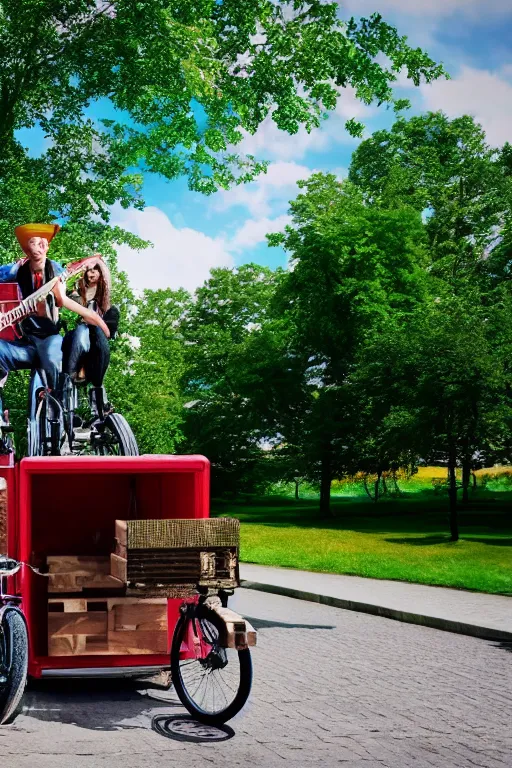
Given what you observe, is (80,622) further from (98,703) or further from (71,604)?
(98,703)

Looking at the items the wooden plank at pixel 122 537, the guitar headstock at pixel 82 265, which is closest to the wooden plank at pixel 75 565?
the wooden plank at pixel 122 537

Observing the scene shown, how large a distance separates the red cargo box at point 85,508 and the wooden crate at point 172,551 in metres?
0.74

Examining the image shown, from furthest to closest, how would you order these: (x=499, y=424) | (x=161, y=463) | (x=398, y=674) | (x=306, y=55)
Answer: (x=499, y=424)
(x=306, y=55)
(x=398, y=674)
(x=161, y=463)

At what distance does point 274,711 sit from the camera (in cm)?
845

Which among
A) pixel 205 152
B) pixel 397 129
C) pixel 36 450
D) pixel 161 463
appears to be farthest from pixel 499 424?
pixel 397 129

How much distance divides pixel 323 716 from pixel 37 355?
721 cm

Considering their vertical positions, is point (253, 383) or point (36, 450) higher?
point (253, 383)

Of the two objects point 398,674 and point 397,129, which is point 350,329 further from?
point 398,674

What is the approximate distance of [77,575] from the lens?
9.54m

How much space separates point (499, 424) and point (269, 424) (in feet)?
74.5

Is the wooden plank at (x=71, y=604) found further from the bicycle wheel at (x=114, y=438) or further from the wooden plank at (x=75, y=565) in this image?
the bicycle wheel at (x=114, y=438)

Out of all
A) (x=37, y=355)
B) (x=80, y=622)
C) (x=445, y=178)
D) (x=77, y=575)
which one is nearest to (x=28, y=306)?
(x=37, y=355)

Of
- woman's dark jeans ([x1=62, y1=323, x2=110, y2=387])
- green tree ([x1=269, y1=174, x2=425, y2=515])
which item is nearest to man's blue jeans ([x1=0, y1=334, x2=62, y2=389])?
woman's dark jeans ([x1=62, y1=323, x2=110, y2=387])

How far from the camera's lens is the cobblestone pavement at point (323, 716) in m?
6.90
